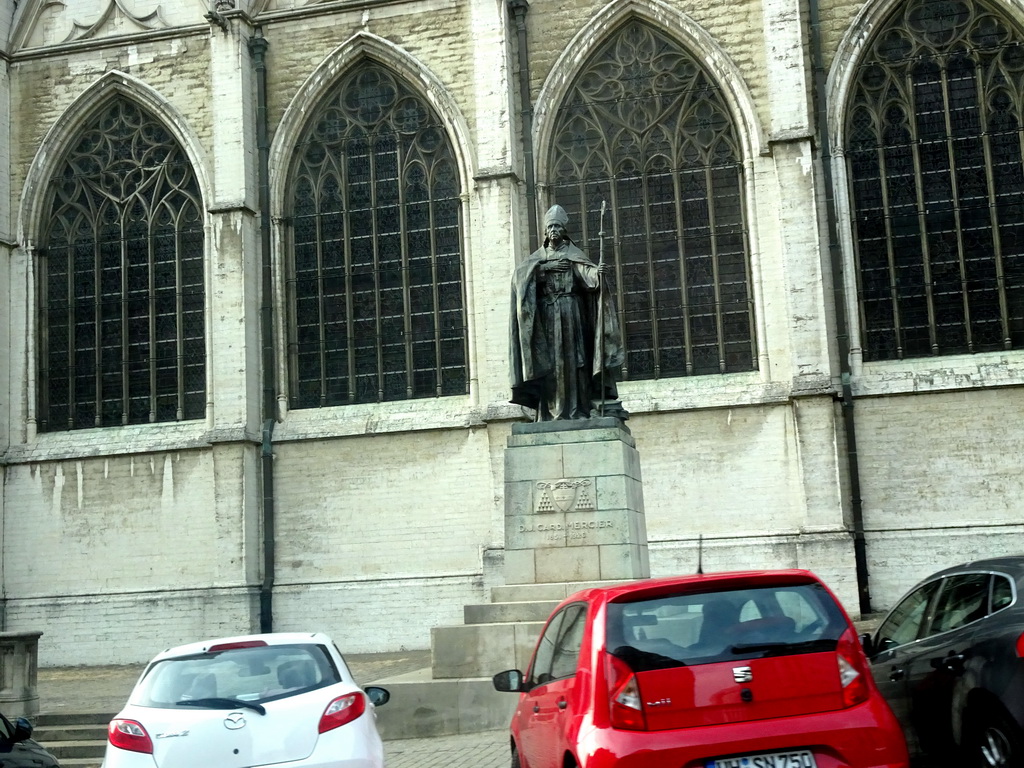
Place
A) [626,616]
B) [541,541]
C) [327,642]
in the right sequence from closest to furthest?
[626,616]
[327,642]
[541,541]

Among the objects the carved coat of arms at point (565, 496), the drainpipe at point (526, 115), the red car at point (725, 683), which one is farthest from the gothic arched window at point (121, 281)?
the red car at point (725, 683)

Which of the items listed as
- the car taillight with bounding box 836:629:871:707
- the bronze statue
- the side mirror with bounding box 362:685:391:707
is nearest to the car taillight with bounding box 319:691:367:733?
the side mirror with bounding box 362:685:391:707

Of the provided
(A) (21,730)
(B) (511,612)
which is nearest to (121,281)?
(B) (511,612)

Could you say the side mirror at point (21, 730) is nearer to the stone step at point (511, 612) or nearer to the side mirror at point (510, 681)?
the side mirror at point (510, 681)

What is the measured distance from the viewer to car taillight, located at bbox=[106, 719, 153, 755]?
6316 millimetres

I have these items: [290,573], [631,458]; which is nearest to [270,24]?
[290,573]

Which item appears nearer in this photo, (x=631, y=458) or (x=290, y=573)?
(x=631, y=458)

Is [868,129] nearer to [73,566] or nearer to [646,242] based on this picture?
[646,242]

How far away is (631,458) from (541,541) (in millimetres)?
1140

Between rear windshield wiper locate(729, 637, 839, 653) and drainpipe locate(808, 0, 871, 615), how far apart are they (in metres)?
12.5

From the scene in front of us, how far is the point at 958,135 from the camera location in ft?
61.8

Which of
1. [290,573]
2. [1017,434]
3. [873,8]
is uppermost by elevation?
[873,8]

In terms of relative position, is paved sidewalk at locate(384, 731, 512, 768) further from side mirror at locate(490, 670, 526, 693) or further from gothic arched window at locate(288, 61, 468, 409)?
gothic arched window at locate(288, 61, 468, 409)

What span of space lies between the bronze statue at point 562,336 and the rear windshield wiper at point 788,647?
6459mm
